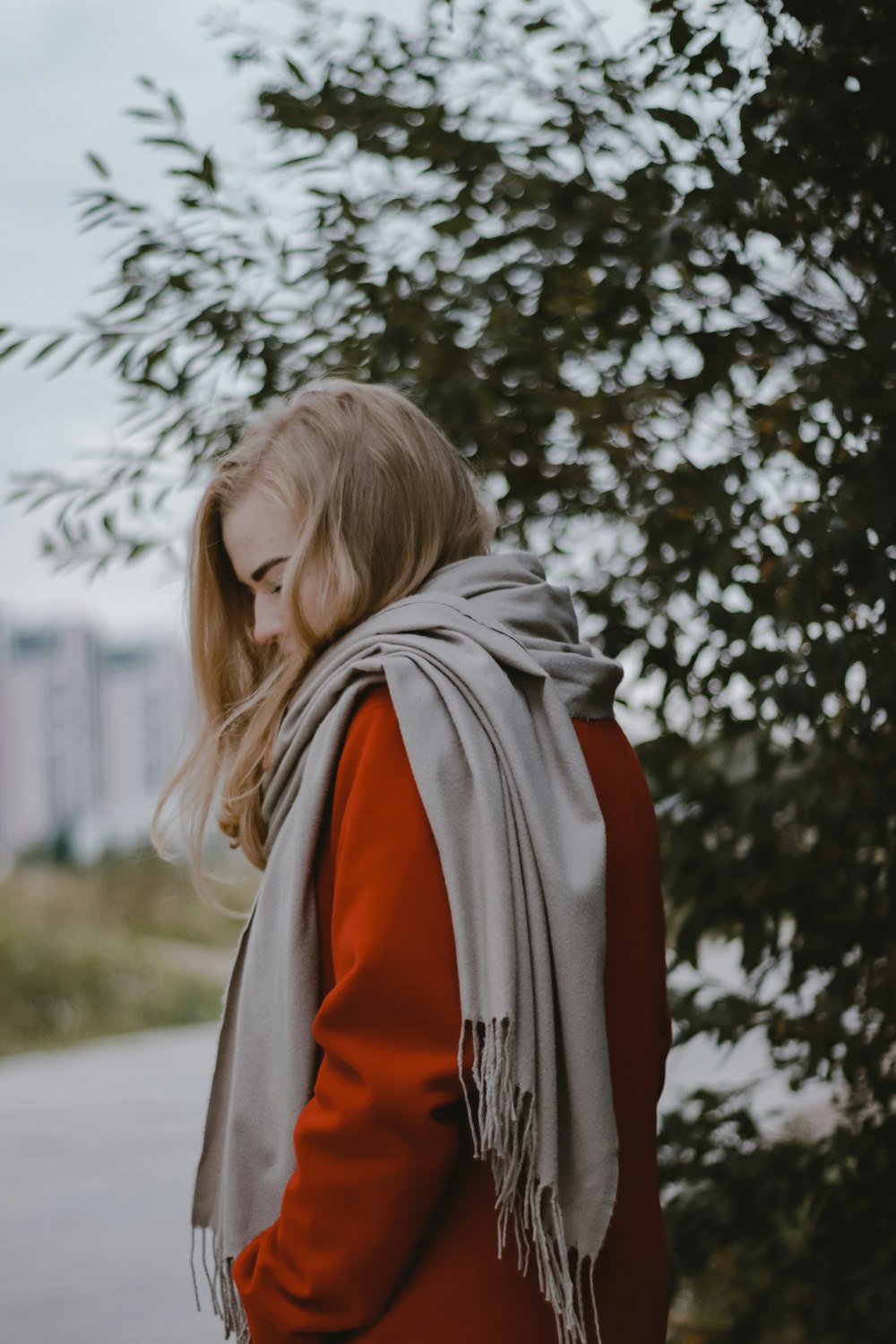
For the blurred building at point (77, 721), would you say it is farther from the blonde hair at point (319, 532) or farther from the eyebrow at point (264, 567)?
the eyebrow at point (264, 567)

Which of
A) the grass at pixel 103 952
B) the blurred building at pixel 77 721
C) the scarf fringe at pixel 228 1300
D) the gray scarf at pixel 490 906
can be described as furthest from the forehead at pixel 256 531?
the blurred building at pixel 77 721

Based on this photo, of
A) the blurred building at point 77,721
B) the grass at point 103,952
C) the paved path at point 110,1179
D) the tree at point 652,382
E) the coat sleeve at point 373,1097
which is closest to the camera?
the coat sleeve at point 373,1097

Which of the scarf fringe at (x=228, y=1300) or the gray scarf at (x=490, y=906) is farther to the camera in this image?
the scarf fringe at (x=228, y=1300)

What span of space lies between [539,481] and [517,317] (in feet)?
1.07

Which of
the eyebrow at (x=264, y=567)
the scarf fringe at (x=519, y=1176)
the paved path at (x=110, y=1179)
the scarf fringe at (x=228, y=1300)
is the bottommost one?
the paved path at (x=110, y=1179)

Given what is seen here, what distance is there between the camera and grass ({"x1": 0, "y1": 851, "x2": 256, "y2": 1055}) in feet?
28.6

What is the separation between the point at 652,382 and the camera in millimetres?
2076

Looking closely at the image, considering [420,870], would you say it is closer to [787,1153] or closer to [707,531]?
[707,531]

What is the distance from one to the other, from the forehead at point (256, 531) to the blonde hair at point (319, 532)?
12mm

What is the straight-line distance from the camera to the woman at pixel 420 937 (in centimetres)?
111

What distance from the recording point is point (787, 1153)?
6.95ft

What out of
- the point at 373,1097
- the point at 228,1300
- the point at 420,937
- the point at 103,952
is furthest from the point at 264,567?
the point at 103,952

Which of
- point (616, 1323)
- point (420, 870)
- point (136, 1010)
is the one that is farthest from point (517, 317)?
point (136, 1010)

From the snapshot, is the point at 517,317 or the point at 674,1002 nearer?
the point at 517,317
